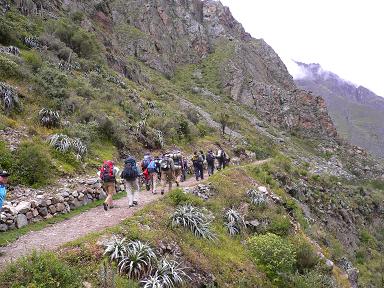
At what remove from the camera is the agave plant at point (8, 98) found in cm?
1588

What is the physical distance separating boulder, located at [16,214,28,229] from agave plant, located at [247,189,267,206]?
781cm

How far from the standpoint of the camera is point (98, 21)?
48.2 meters

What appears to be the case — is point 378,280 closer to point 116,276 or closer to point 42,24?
point 116,276

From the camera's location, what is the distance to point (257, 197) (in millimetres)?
15031

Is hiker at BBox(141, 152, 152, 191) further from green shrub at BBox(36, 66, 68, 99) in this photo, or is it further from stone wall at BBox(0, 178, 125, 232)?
green shrub at BBox(36, 66, 68, 99)

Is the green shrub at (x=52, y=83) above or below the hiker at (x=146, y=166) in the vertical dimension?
above

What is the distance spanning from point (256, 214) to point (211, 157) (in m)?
6.77

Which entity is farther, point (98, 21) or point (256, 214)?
point (98, 21)

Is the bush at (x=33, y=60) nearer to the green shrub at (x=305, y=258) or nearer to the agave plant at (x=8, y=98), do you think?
the agave plant at (x=8, y=98)

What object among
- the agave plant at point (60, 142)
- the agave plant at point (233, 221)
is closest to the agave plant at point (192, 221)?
the agave plant at point (233, 221)

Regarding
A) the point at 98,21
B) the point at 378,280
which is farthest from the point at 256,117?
the point at 378,280

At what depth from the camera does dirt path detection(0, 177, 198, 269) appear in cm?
835

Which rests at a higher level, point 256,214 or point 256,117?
point 256,214

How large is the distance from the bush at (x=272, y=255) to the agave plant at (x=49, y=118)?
9799mm
